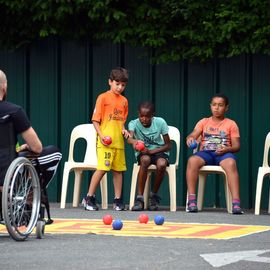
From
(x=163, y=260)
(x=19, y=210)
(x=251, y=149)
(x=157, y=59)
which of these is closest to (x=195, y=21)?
(x=157, y=59)

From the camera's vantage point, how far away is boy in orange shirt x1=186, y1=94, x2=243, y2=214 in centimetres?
1309

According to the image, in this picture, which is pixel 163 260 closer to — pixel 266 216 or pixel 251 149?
pixel 266 216

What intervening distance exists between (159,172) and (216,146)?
0.75 m

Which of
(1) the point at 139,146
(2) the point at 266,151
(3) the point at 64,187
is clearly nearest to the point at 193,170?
(1) the point at 139,146

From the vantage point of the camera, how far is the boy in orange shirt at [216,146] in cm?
1309

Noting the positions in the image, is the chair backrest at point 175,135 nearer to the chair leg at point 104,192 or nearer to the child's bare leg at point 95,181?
the chair leg at point 104,192

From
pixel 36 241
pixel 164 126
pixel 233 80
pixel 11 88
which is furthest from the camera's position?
pixel 11 88

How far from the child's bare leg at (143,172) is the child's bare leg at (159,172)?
132 mm

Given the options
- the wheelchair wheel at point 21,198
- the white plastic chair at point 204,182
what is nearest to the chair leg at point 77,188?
the white plastic chair at point 204,182

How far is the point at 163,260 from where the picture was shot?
764 cm

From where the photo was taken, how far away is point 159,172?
1351 cm

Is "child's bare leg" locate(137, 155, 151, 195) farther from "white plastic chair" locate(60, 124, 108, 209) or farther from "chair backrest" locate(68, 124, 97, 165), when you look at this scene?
"chair backrest" locate(68, 124, 97, 165)

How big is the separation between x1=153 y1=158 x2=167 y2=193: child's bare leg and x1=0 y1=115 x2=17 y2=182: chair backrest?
4473mm

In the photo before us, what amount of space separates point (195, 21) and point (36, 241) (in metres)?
6.00
